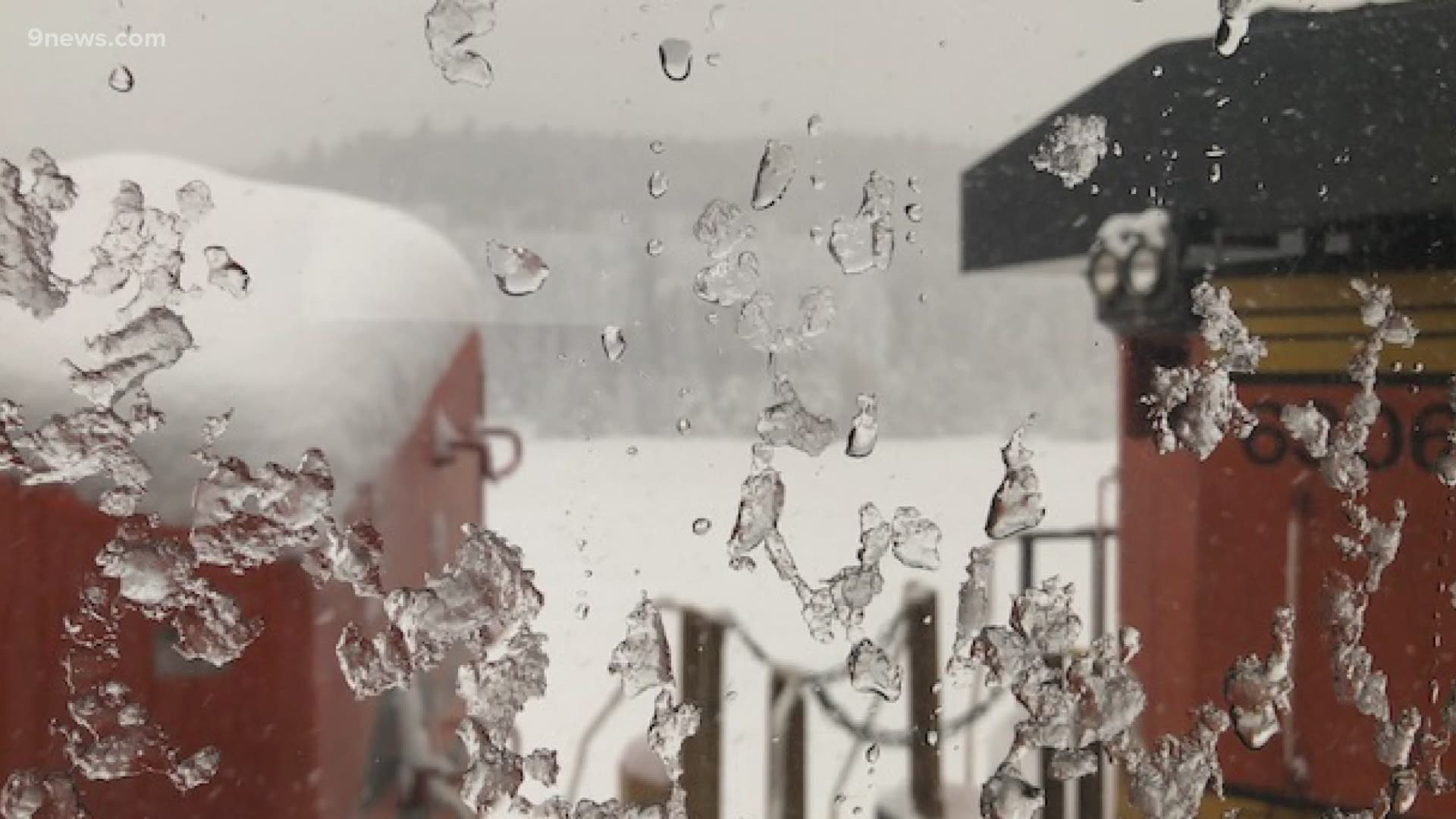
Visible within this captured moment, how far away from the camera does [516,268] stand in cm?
59

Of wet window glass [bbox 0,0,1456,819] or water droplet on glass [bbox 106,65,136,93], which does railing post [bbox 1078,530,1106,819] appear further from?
water droplet on glass [bbox 106,65,136,93]

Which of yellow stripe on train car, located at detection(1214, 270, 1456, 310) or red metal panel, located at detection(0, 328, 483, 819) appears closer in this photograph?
red metal panel, located at detection(0, 328, 483, 819)

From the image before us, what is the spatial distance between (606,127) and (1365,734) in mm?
517

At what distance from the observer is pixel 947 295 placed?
25.1 inches

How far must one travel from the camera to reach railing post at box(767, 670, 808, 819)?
620 mm

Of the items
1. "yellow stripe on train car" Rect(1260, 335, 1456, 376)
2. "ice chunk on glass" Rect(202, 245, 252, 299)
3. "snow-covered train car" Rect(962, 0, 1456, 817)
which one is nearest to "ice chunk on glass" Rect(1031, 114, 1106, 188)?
"snow-covered train car" Rect(962, 0, 1456, 817)

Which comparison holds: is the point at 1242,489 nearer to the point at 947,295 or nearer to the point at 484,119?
the point at 947,295

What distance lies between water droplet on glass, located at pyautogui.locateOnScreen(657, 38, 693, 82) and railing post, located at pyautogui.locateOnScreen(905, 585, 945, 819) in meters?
0.28

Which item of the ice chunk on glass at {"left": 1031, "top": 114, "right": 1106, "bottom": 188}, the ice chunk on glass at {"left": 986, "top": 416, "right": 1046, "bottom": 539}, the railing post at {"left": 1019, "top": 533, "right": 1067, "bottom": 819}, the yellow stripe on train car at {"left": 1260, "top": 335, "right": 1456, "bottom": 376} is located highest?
the ice chunk on glass at {"left": 1031, "top": 114, "right": 1106, "bottom": 188}

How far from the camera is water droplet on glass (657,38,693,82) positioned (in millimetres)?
611

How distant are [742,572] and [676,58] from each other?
0.25m

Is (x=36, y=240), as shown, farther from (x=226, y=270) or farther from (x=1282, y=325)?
(x=1282, y=325)

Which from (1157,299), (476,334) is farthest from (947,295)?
(476,334)

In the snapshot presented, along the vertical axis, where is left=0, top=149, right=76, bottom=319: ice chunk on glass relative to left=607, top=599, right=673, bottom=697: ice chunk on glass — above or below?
above
